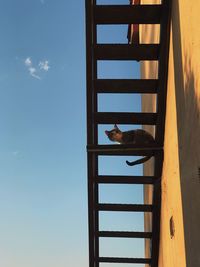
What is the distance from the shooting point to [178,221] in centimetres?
502

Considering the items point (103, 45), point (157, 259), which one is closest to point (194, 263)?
point (103, 45)

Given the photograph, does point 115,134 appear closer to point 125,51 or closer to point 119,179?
point 119,179

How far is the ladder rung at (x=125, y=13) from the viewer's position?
17.4 feet

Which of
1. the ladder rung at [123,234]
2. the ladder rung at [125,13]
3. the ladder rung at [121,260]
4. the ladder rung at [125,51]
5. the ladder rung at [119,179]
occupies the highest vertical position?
the ladder rung at [125,13]

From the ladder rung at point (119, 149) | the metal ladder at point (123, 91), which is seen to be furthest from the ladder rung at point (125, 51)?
the ladder rung at point (119, 149)

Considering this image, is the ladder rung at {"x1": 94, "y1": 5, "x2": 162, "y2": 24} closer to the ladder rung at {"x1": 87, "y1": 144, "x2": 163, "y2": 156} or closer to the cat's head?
the cat's head

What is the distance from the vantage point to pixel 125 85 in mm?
5750

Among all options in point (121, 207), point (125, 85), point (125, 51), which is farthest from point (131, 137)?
point (125, 51)

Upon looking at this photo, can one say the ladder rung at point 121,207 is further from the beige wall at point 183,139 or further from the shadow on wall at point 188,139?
the shadow on wall at point 188,139

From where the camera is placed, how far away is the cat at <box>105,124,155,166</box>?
628 centimetres

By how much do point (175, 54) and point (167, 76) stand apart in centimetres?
74

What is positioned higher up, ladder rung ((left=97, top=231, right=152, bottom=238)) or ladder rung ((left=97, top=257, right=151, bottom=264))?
ladder rung ((left=97, top=231, right=152, bottom=238))

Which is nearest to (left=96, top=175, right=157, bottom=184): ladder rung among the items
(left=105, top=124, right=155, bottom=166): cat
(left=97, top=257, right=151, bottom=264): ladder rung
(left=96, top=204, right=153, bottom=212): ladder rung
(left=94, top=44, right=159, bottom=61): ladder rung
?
(left=105, top=124, right=155, bottom=166): cat

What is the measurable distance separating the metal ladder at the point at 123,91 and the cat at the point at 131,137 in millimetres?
146
